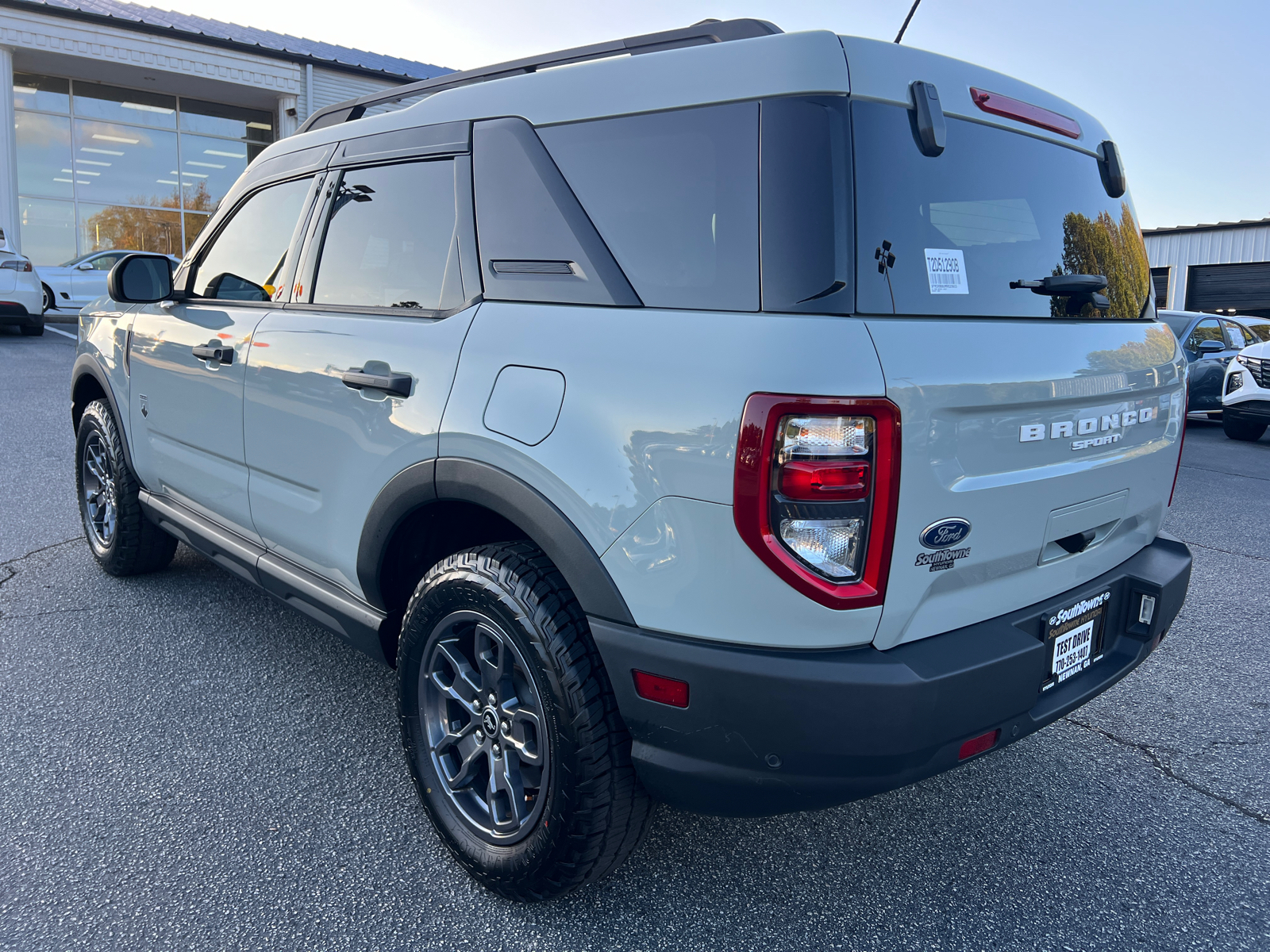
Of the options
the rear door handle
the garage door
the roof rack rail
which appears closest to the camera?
the roof rack rail

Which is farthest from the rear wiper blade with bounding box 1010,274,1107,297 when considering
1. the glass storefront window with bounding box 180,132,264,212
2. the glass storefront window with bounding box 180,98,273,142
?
the glass storefront window with bounding box 180,98,273,142

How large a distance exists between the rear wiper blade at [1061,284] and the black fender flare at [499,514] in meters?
1.20

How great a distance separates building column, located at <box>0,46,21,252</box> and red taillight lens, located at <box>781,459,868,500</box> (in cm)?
1979

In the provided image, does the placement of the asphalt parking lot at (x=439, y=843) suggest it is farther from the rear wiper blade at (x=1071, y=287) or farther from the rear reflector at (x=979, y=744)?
the rear wiper blade at (x=1071, y=287)

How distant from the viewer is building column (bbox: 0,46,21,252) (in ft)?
55.3

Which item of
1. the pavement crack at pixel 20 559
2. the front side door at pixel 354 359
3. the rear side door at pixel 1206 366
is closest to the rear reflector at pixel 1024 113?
the front side door at pixel 354 359

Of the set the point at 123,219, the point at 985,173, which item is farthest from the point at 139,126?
the point at 985,173

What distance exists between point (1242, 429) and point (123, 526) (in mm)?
11979

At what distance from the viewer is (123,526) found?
13.2 feet

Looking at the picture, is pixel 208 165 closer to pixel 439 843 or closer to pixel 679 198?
pixel 439 843

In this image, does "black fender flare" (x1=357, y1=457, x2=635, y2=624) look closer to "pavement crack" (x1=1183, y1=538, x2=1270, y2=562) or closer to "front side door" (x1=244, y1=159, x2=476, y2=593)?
"front side door" (x1=244, y1=159, x2=476, y2=593)

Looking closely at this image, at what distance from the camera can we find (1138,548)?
8.04 feet

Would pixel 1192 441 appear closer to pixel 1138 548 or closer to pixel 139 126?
pixel 1138 548

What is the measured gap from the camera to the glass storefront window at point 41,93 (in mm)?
18516
